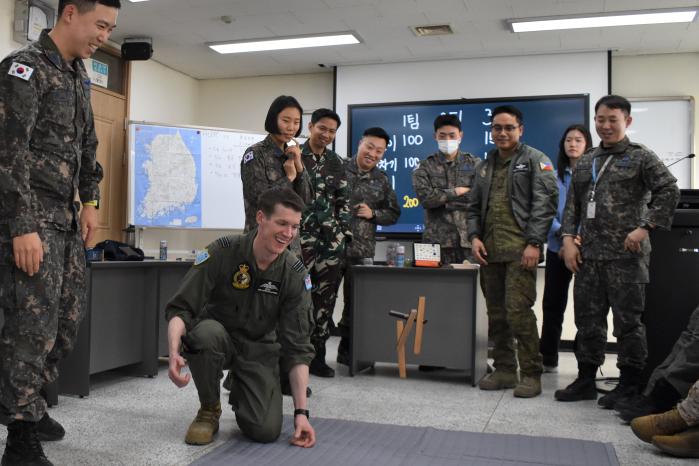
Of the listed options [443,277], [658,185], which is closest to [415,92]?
[443,277]

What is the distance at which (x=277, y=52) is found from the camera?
627 cm

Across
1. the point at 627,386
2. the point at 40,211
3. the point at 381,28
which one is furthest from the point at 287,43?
the point at 40,211

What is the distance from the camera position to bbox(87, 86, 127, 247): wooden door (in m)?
5.95

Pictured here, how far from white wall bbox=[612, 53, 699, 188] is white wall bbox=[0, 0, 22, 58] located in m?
5.10

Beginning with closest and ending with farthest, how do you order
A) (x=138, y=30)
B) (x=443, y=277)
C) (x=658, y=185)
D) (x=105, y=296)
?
1. (x=658, y=185)
2. (x=105, y=296)
3. (x=443, y=277)
4. (x=138, y=30)

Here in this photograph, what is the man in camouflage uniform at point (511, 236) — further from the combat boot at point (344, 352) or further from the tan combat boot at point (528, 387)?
the combat boot at point (344, 352)

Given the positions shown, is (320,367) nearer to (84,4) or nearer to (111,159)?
(84,4)

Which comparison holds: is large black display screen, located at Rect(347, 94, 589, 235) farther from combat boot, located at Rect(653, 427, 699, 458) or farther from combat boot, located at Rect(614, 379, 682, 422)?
combat boot, located at Rect(653, 427, 699, 458)

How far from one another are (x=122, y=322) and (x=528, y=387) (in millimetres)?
2170

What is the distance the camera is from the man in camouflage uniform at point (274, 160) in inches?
122

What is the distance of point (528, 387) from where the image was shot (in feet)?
11.0

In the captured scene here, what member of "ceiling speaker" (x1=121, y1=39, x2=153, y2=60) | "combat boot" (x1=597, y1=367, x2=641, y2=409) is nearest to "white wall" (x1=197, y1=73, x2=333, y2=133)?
"ceiling speaker" (x1=121, y1=39, x2=153, y2=60)

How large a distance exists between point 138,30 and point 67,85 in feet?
13.0

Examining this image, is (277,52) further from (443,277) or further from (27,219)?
(27,219)
